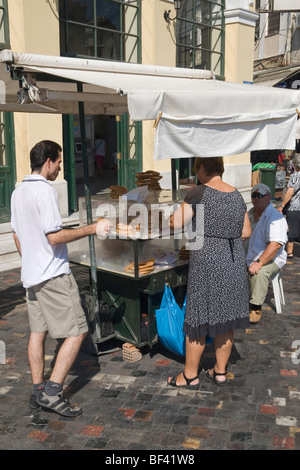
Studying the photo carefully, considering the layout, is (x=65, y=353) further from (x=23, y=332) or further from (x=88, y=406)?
(x=23, y=332)

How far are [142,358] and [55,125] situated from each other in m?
6.25

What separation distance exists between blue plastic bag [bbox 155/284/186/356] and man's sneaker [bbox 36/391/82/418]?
1051mm

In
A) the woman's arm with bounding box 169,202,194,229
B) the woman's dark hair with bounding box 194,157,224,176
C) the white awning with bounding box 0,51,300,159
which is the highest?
the white awning with bounding box 0,51,300,159

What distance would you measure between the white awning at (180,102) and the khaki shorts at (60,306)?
1.16 m

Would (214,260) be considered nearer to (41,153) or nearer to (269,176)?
(41,153)

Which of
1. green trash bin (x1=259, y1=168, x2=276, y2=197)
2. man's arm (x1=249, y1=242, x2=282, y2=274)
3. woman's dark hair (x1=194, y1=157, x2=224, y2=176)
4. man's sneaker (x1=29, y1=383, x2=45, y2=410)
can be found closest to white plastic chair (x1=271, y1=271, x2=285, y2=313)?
man's arm (x1=249, y1=242, x2=282, y2=274)

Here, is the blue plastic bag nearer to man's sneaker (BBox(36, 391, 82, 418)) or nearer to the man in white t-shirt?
the man in white t-shirt

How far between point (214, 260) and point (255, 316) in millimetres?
1860

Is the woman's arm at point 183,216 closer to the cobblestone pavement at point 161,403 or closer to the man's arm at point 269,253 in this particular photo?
the cobblestone pavement at point 161,403

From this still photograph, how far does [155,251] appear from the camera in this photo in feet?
15.8

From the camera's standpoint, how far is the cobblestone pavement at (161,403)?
3350mm

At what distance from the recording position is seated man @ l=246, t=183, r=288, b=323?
5.26 metres

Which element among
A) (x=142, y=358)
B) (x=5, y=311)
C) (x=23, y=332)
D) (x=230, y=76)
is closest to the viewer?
(x=142, y=358)

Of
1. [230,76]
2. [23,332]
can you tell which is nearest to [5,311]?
[23,332]
